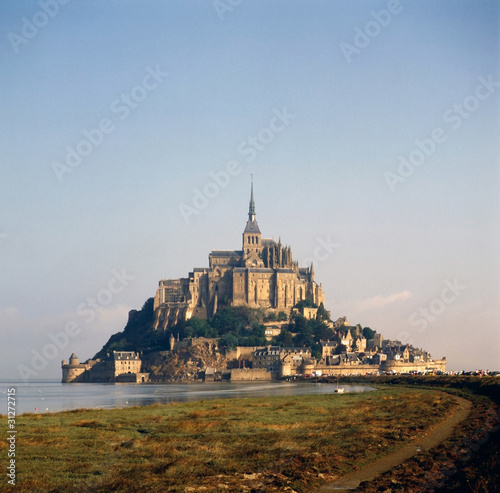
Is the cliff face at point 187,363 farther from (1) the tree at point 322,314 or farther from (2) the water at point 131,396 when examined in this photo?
(2) the water at point 131,396

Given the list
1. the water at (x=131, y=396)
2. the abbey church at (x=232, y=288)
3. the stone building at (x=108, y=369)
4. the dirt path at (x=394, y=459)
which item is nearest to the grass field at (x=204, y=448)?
the dirt path at (x=394, y=459)

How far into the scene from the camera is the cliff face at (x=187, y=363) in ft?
494

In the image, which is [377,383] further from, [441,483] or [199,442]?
[441,483]

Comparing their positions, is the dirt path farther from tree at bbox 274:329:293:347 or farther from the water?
tree at bbox 274:329:293:347

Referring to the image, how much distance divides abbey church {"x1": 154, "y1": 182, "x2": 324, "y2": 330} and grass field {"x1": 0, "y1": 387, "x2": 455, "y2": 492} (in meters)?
120

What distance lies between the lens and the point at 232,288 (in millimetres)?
164625

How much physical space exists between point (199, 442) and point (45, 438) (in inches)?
244

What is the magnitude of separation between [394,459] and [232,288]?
139m

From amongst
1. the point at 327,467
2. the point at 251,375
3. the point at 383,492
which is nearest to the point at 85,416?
the point at 327,467

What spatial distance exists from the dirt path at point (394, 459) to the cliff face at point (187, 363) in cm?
11512

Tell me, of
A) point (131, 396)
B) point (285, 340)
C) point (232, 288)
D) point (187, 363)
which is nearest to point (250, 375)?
point (285, 340)

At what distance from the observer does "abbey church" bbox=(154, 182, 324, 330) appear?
16400 cm

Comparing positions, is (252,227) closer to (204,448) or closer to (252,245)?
(252,245)

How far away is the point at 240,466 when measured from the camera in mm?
24516
